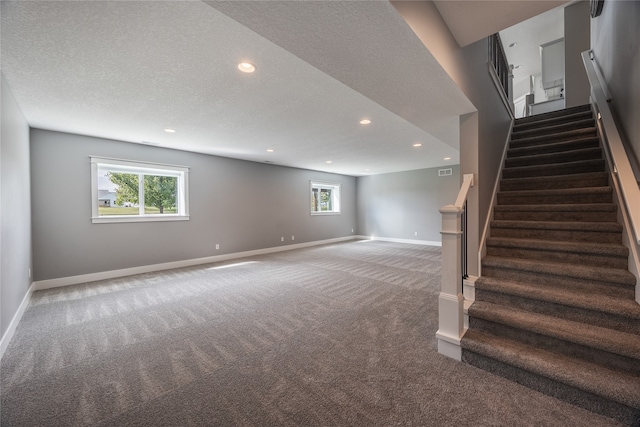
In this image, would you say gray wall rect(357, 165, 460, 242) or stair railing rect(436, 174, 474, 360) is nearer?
stair railing rect(436, 174, 474, 360)

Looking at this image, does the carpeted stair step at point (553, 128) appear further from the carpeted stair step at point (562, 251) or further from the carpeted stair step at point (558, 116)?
the carpeted stair step at point (562, 251)

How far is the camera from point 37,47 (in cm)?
189

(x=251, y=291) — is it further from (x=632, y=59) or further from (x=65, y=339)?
(x=632, y=59)

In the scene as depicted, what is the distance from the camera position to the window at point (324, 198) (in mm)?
8258

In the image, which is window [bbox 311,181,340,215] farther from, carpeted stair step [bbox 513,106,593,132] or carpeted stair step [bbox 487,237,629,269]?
carpeted stair step [bbox 487,237,629,269]

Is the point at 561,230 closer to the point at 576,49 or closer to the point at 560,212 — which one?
the point at 560,212

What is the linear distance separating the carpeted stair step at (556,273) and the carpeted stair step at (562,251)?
0.22 feet

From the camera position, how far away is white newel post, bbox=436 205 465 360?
1896mm

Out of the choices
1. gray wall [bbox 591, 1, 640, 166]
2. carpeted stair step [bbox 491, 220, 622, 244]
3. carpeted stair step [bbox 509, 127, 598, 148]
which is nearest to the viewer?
gray wall [bbox 591, 1, 640, 166]

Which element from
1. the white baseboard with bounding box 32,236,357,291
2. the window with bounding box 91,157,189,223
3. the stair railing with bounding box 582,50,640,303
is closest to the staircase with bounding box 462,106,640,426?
the stair railing with bounding box 582,50,640,303

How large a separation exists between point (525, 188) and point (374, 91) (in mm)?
2259

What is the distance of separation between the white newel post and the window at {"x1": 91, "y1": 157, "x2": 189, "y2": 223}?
5011 millimetres

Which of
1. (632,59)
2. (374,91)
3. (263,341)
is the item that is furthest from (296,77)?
(632,59)

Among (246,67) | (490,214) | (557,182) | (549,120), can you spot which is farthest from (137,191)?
(549,120)
